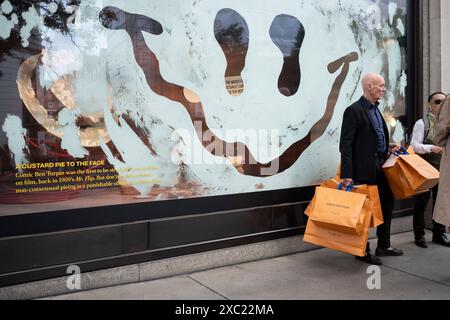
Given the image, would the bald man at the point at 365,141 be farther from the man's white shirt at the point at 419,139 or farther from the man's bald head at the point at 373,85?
the man's white shirt at the point at 419,139

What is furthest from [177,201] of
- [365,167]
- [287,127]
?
[365,167]

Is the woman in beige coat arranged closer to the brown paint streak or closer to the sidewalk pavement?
the sidewalk pavement

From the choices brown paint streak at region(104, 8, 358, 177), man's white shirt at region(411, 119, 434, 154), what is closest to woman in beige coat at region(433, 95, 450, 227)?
man's white shirt at region(411, 119, 434, 154)

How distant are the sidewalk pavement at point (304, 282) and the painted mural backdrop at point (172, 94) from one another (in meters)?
0.84

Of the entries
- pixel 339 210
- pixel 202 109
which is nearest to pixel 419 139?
pixel 339 210

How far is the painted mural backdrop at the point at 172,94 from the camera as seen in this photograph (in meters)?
3.90

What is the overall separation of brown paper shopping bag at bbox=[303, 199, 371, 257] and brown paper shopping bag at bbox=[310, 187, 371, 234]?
0.19ft

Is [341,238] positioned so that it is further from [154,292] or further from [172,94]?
[172,94]

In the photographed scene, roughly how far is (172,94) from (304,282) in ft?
7.44

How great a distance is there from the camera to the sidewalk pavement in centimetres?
400

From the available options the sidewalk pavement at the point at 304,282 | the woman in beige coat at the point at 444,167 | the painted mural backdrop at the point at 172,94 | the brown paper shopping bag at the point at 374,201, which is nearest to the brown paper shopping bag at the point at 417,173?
the woman in beige coat at the point at 444,167

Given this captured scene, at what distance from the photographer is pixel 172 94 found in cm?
463
